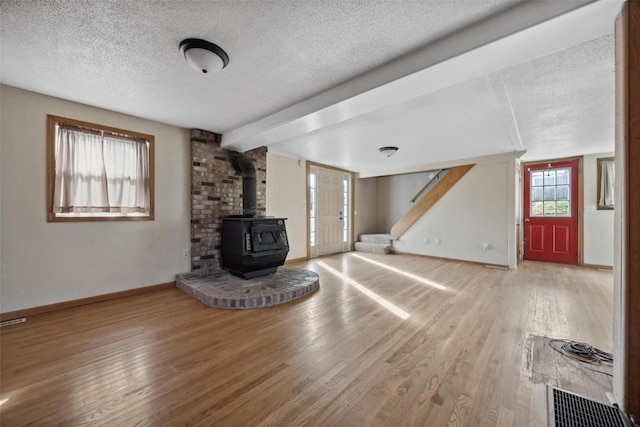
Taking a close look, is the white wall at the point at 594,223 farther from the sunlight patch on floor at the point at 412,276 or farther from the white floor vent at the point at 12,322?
the white floor vent at the point at 12,322

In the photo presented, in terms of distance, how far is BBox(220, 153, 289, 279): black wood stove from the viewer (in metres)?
3.56

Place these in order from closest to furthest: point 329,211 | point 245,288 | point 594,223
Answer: point 245,288
point 594,223
point 329,211

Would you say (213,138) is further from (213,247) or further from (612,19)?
(612,19)

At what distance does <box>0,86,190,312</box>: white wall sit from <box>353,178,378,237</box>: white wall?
486 cm

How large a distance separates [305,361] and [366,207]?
6.31 metres

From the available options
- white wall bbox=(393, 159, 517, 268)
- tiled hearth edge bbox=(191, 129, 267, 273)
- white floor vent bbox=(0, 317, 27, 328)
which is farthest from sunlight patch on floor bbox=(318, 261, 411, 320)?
white floor vent bbox=(0, 317, 27, 328)

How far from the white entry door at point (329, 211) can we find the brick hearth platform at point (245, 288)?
2.23m

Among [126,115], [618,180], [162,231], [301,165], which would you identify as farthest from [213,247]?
[618,180]

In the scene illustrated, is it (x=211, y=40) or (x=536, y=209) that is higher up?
(x=211, y=40)

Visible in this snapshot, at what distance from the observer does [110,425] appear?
4.28 feet

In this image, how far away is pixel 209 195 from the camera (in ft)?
13.2

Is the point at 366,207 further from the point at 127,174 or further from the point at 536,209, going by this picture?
the point at 127,174

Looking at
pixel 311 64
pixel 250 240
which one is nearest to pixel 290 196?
pixel 250 240

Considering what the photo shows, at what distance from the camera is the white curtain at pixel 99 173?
9.51 feet
